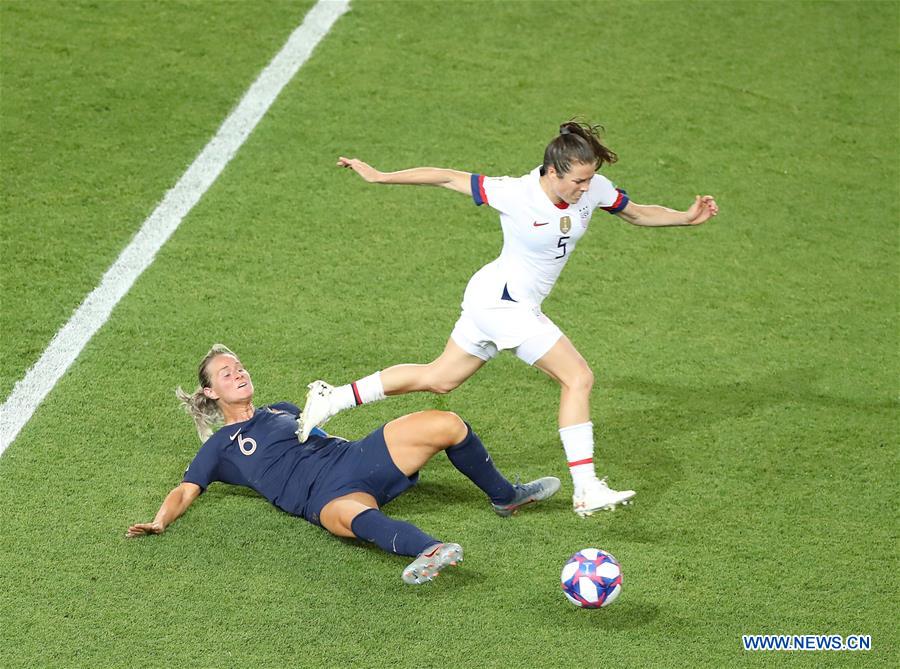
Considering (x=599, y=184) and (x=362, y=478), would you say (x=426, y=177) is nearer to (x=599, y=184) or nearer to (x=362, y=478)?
(x=599, y=184)

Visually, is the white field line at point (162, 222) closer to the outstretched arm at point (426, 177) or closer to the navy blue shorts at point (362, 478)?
the navy blue shorts at point (362, 478)

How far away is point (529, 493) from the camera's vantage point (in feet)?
21.7

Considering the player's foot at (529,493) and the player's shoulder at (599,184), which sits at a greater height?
the player's shoulder at (599,184)

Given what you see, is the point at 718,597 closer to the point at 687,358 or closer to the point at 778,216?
the point at 687,358

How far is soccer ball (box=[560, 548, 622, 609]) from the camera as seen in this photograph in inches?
226

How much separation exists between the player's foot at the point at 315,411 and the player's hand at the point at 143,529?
2.68 feet

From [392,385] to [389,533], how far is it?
3.26 ft

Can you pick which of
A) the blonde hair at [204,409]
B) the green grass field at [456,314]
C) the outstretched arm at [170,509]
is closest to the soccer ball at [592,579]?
the green grass field at [456,314]

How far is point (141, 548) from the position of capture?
629cm

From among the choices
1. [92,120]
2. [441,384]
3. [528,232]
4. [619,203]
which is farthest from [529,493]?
[92,120]

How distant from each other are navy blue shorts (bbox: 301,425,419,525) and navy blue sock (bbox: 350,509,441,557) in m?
0.18

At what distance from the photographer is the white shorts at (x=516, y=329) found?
6367 millimetres

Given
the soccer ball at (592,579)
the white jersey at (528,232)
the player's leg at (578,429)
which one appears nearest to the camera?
the soccer ball at (592,579)

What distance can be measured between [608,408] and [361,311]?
1717 millimetres
